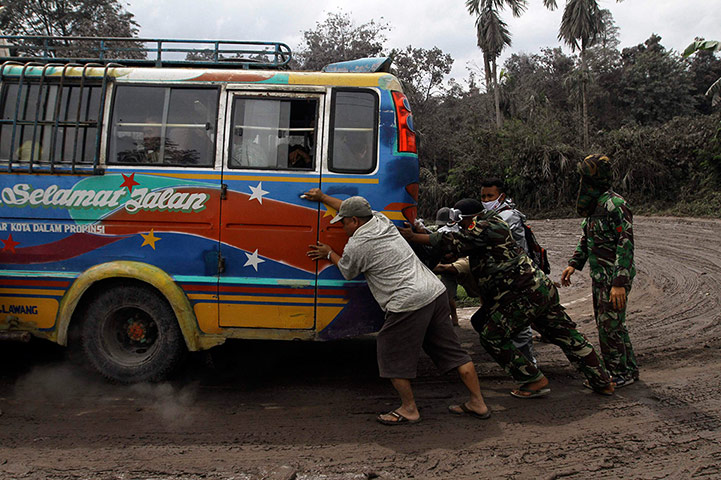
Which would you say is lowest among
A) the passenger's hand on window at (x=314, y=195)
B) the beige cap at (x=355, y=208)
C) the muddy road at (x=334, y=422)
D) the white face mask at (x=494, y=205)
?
the muddy road at (x=334, y=422)

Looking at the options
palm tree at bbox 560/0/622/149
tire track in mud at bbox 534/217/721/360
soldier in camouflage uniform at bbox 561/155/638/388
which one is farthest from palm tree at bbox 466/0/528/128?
soldier in camouflage uniform at bbox 561/155/638/388

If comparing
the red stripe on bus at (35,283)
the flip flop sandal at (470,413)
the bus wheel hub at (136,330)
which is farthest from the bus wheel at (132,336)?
the flip flop sandal at (470,413)

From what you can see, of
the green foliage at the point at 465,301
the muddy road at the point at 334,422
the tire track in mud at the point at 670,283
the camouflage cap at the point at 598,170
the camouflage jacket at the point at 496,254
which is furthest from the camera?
the green foliage at the point at 465,301

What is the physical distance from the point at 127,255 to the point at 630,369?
4.46 metres

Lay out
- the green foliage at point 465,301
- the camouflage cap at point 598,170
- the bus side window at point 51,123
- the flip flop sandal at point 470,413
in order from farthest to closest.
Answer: the green foliage at point 465,301, the camouflage cap at point 598,170, the bus side window at point 51,123, the flip flop sandal at point 470,413

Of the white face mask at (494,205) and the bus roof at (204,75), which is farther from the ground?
the bus roof at (204,75)

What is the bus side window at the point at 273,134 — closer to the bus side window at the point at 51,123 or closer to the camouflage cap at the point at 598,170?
the bus side window at the point at 51,123

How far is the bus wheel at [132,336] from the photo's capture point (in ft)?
15.1

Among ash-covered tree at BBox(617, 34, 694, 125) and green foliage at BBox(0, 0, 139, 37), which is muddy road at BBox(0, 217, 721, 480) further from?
ash-covered tree at BBox(617, 34, 694, 125)

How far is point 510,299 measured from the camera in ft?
14.4

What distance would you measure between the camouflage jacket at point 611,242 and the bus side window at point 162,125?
3411 millimetres

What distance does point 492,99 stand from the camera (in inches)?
1237

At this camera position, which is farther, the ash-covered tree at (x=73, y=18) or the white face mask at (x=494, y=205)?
the ash-covered tree at (x=73, y=18)

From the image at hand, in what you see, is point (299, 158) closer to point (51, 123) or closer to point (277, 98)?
point (277, 98)
